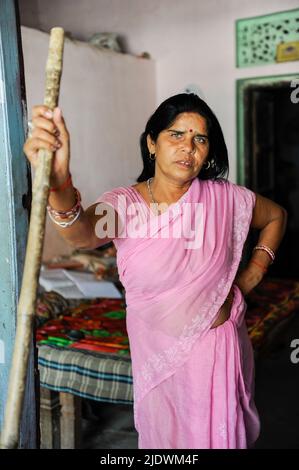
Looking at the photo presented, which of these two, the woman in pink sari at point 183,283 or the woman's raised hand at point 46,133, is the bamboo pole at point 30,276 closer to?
the woman's raised hand at point 46,133

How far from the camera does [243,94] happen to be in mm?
5500

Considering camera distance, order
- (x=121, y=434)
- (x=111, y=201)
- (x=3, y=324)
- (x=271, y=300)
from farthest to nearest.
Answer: (x=271, y=300), (x=121, y=434), (x=111, y=201), (x=3, y=324)

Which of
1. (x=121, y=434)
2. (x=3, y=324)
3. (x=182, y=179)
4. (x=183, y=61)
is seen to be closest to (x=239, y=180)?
(x=183, y=61)

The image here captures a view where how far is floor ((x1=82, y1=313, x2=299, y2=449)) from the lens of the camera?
328cm

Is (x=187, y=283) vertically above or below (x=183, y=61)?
below

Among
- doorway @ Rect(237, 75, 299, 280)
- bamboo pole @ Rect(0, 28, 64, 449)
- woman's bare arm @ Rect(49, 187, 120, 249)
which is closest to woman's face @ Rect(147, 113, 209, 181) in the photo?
woman's bare arm @ Rect(49, 187, 120, 249)

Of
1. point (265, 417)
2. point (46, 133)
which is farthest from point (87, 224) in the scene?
point (265, 417)

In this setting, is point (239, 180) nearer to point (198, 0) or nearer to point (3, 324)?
point (198, 0)

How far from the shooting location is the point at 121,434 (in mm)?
3404

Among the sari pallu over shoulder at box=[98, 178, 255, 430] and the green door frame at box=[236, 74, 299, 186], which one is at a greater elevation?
the green door frame at box=[236, 74, 299, 186]

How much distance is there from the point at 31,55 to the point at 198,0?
2.11 meters

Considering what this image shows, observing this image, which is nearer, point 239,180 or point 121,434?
point 121,434

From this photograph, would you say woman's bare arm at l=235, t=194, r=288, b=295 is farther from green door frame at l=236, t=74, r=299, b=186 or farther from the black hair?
green door frame at l=236, t=74, r=299, b=186

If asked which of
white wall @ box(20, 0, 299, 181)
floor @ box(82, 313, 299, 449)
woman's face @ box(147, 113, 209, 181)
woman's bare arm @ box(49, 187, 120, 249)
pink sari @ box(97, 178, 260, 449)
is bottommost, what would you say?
floor @ box(82, 313, 299, 449)
